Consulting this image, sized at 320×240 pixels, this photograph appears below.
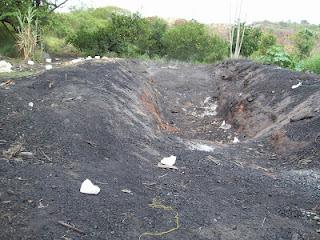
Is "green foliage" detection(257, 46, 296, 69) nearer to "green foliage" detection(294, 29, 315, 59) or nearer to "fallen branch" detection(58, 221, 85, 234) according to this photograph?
"green foliage" detection(294, 29, 315, 59)

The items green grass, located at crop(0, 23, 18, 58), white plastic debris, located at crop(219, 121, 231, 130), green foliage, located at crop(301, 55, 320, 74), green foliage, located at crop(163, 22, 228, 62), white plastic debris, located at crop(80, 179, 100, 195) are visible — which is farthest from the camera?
green foliage, located at crop(163, 22, 228, 62)

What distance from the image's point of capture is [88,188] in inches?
127

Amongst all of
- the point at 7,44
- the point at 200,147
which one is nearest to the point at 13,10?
the point at 7,44

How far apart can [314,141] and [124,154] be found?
282cm

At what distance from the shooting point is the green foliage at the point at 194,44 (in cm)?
1631

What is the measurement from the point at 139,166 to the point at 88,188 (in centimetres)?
103

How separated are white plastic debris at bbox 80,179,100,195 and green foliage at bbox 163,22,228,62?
→ 13642 millimetres

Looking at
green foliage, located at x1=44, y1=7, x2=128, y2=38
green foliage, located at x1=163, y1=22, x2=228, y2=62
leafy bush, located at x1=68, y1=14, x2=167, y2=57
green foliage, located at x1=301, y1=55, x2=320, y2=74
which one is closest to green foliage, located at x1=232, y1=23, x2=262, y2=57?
green foliage, located at x1=163, y1=22, x2=228, y2=62

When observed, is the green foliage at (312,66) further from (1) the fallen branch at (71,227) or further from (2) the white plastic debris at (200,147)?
(1) the fallen branch at (71,227)

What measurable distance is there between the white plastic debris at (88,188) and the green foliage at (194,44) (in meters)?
13.6

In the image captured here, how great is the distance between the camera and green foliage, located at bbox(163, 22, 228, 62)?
1631cm

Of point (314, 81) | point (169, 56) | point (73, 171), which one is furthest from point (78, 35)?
point (73, 171)

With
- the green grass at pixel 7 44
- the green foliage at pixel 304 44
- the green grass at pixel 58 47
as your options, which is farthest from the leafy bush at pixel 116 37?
the green foliage at pixel 304 44

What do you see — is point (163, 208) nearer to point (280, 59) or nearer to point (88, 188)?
point (88, 188)
